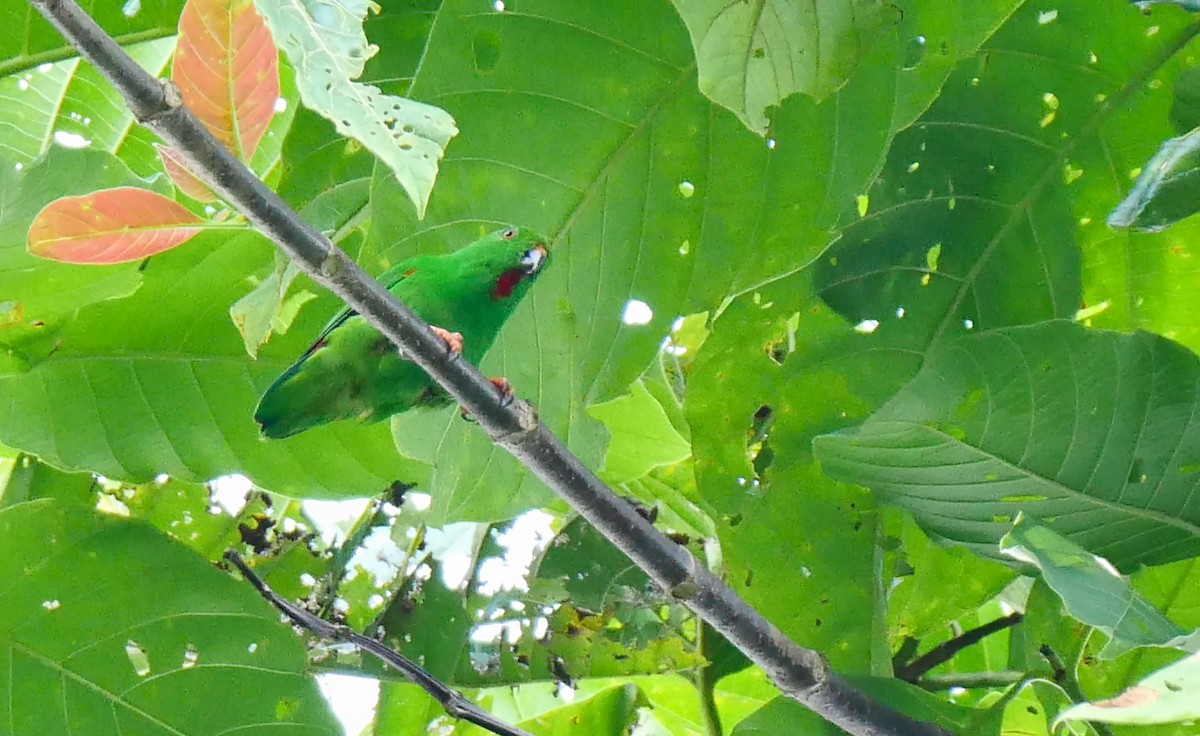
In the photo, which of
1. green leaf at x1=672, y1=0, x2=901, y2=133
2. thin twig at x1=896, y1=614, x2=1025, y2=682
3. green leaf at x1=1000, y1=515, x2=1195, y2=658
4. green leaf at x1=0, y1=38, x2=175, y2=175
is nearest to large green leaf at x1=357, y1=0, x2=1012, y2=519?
green leaf at x1=672, y1=0, x2=901, y2=133

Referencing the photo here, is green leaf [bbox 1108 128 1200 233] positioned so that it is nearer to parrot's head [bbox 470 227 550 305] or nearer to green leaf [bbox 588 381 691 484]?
parrot's head [bbox 470 227 550 305]

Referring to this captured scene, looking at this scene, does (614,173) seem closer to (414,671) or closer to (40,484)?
(414,671)

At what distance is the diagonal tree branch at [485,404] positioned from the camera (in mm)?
826

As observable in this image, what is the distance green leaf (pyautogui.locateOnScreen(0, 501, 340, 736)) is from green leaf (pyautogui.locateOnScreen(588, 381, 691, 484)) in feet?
2.20

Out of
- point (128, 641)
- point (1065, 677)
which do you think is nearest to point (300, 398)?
point (128, 641)

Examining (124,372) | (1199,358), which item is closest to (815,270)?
(1199,358)

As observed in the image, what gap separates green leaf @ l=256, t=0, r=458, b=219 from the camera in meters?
0.86

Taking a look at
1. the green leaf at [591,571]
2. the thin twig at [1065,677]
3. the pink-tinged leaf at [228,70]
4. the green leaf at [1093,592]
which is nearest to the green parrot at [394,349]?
the pink-tinged leaf at [228,70]

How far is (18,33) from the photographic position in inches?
78.1

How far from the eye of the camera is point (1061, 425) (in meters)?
1.46

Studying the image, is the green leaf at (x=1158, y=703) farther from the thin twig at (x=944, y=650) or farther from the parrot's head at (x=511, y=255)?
the thin twig at (x=944, y=650)

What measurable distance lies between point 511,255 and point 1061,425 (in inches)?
30.8

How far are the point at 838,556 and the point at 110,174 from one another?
1.32m

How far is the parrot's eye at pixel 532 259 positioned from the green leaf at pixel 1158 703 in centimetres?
100
